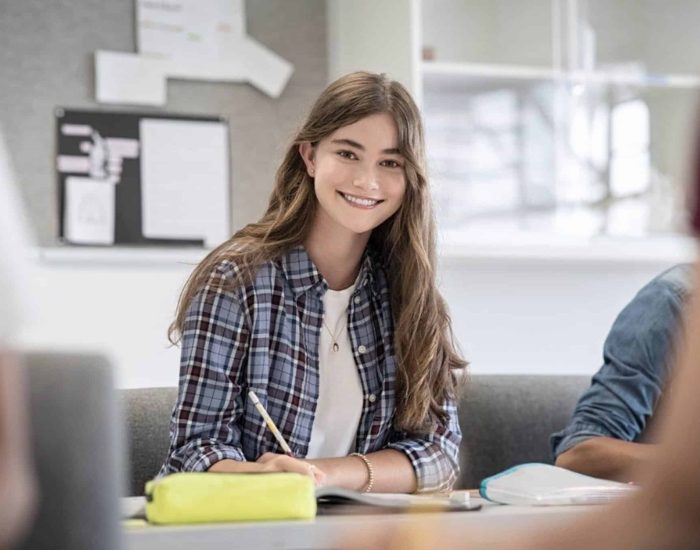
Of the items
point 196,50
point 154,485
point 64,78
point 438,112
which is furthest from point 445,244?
point 154,485

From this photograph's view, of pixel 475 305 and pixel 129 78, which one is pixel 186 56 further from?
pixel 475 305

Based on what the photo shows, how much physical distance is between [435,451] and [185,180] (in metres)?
1.36

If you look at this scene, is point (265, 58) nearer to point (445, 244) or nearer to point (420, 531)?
point (445, 244)

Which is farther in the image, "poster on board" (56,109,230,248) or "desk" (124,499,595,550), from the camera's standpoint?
"poster on board" (56,109,230,248)

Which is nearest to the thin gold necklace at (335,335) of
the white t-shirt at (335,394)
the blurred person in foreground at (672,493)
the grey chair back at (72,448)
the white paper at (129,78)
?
the white t-shirt at (335,394)

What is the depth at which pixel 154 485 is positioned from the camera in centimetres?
126

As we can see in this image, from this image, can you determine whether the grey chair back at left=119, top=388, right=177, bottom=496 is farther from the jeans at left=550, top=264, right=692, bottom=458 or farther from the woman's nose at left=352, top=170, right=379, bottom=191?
the jeans at left=550, top=264, right=692, bottom=458

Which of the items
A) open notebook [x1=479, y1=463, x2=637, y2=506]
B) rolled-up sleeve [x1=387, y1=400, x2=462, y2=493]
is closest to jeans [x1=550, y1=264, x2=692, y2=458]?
rolled-up sleeve [x1=387, y1=400, x2=462, y2=493]

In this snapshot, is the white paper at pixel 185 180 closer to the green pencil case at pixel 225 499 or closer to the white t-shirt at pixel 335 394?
the white t-shirt at pixel 335 394

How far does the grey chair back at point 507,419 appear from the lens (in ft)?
8.70

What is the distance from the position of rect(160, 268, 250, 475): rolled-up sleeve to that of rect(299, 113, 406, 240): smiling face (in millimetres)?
238

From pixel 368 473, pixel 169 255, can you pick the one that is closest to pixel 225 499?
pixel 368 473

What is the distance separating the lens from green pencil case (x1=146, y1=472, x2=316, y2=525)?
4.09 ft

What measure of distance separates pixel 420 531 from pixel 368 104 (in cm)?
163
